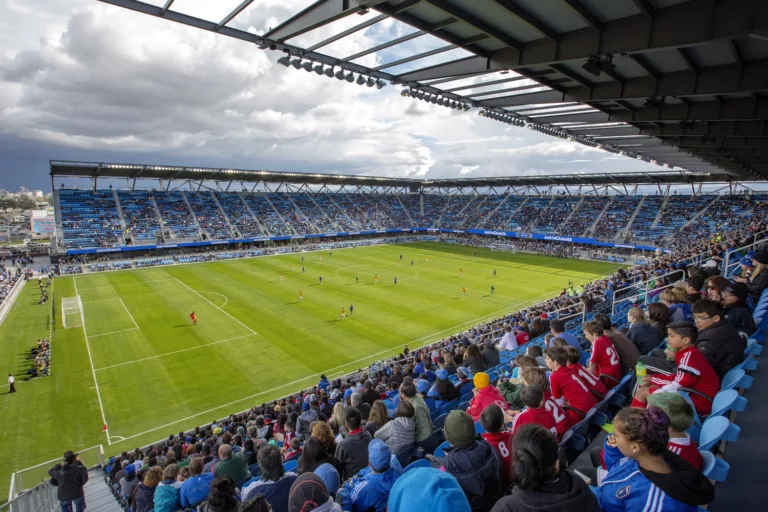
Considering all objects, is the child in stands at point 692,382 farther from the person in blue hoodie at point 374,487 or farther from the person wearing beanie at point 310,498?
the person wearing beanie at point 310,498

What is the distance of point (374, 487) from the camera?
4086 mm

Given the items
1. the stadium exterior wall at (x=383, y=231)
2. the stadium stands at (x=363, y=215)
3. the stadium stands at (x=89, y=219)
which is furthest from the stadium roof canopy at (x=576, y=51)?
the stadium stands at (x=89, y=219)

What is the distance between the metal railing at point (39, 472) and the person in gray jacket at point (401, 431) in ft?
44.8

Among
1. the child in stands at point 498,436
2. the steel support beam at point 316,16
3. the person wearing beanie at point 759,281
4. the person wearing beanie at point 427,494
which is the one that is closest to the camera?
the person wearing beanie at point 427,494

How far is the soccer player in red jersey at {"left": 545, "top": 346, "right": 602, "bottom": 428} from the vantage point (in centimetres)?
500

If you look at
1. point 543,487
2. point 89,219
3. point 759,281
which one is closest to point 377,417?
point 543,487

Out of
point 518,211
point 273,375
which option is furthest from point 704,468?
point 518,211

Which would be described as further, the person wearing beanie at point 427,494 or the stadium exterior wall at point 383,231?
the stadium exterior wall at point 383,231

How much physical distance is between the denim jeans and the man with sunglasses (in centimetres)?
1324

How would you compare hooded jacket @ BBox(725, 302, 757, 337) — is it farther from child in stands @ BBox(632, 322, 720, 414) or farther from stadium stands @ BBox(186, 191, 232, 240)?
stadium stands @ BBox(186, 191, 232, 240)

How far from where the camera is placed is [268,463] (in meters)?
4.30

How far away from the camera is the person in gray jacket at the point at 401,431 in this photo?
4.93 meters

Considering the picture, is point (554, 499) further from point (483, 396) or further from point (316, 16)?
point (316, 16)

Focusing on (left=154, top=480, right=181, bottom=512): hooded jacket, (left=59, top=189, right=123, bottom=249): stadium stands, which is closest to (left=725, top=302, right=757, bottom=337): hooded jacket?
(left=154, top=480, right=181, bottom=512): hooded jacket
